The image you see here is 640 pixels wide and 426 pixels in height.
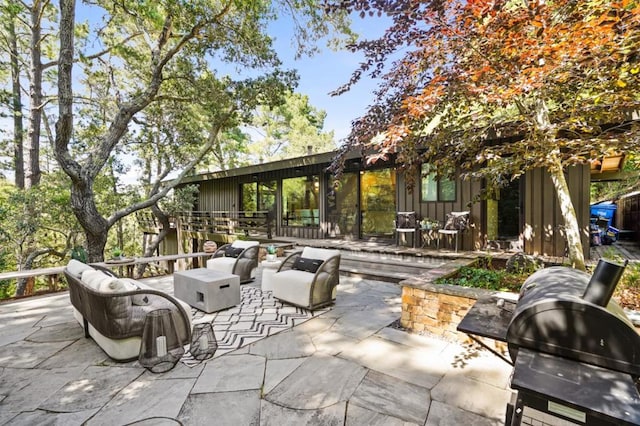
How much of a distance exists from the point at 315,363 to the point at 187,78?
8108mm

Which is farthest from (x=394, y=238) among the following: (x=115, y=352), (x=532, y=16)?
(x=115, y=352)

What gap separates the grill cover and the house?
6.86 feet

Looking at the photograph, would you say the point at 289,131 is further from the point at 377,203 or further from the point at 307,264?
the point at 307,264

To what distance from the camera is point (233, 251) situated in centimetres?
577

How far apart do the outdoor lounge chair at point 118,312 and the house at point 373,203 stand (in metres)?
2.39

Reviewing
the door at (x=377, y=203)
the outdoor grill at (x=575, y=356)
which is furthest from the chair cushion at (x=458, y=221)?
the outdoor grill at (x=575, y=356)

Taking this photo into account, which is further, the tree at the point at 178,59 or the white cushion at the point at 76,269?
the tree at the point at 178,59

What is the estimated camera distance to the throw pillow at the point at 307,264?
4.29 m

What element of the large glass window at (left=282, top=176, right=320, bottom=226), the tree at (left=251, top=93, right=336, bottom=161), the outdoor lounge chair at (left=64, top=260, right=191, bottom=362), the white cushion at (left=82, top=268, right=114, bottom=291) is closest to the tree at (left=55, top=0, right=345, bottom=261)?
the large glass window at (left=282, top=176, right=320, bottom=226)

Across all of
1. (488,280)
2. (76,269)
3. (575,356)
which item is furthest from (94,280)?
(488,280)

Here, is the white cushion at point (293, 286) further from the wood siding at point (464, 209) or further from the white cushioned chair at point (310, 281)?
the wood siding at point (464, 209)

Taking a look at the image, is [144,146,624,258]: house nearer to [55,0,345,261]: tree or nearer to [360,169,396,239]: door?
[360,169,396,239]: door

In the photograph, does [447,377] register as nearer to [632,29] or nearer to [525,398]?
[525,398]

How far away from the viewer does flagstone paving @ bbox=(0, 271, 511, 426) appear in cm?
196
